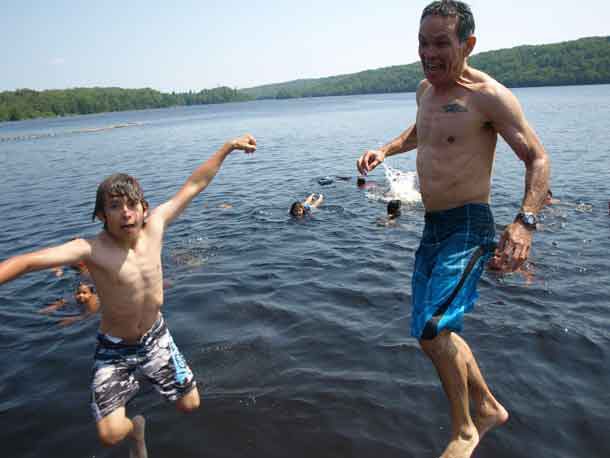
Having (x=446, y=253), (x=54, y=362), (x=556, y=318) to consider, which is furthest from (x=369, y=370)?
(x=54, y=362)

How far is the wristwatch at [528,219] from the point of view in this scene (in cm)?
300

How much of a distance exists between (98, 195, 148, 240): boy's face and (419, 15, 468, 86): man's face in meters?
2.41

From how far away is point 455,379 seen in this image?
3318 mm

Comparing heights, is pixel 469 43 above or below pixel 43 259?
above

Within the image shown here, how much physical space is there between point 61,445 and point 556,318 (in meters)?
5.71

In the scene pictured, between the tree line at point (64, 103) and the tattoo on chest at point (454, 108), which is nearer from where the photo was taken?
the tattoo on chest at point (454, 108)

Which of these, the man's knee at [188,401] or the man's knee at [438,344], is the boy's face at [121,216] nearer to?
the man's knee at [188,401]

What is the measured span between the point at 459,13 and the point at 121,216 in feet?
9.27

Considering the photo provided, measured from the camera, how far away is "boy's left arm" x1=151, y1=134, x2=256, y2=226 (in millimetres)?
3970

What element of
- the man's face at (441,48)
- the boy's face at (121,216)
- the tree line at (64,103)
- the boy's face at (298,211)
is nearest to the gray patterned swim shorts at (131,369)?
the boy's face at (121,216)

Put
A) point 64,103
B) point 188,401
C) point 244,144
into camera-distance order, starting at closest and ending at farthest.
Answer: point 188,401 → point 244,144 → point 64,103

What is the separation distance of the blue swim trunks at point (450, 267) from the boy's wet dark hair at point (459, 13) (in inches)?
48.7

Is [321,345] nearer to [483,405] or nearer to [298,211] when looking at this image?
[483,405]

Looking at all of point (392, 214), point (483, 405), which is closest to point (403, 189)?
point (392, 214)
